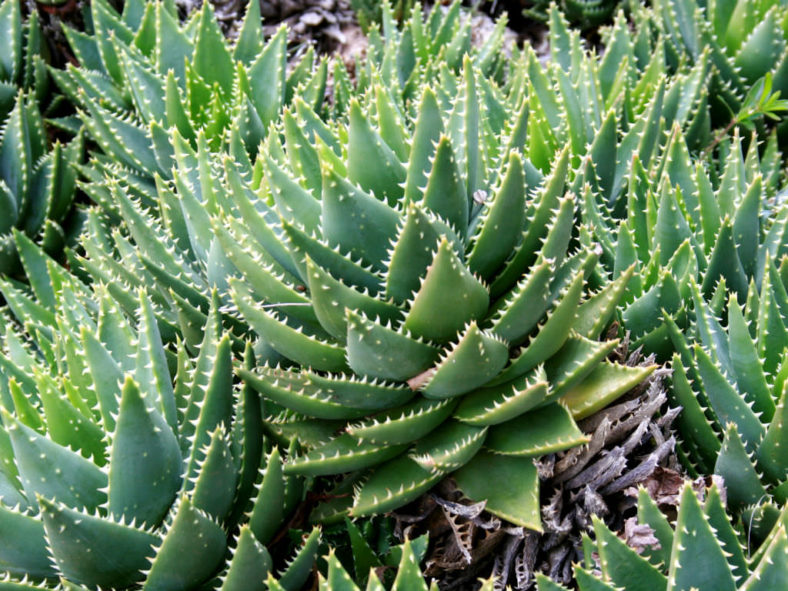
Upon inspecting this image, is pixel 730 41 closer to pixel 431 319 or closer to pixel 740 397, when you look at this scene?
pixel 740 397

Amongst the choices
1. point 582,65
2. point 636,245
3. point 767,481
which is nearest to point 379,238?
point 636,245

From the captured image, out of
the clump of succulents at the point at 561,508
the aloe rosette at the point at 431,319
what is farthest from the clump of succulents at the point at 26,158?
the clump of succulents at the point at 561,508

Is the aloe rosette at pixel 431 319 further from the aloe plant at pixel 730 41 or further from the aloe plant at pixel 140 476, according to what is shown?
the aloe plant at pixel 730 41

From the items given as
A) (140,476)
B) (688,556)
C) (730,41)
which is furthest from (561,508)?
(730,41)

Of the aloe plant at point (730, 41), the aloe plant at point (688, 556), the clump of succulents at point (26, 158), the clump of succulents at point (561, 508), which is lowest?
the clump of succulents at point (26, 158)

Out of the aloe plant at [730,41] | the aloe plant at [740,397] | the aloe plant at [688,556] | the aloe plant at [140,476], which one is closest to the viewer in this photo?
the aloe plant at [688,556]

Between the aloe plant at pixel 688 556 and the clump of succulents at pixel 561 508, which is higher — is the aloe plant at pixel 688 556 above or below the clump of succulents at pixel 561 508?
above

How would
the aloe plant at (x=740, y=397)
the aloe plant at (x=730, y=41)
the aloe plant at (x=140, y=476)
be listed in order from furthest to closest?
the aloe plant at (x=730, y=41) → the aloe plant at (x=740, y=397) → the aloe plant at (x=140, y=476)

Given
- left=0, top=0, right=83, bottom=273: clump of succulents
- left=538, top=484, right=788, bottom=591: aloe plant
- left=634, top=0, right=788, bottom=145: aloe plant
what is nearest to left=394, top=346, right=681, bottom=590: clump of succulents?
left=538, top=484, right=788, bottom=591: aloe plant
